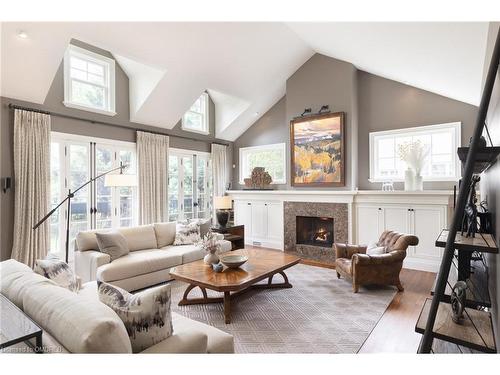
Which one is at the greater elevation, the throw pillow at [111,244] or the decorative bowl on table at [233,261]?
the throw pillow at [111,244]

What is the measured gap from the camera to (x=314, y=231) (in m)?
5.93

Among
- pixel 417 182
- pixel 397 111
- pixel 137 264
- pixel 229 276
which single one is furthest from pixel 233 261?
pixel 397 111

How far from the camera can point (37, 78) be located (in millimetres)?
4047

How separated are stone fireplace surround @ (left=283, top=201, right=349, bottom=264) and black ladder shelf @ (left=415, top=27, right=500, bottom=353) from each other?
144 inches

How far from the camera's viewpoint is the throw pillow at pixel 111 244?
12.1 feet

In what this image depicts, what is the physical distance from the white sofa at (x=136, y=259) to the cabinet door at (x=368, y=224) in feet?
9.36

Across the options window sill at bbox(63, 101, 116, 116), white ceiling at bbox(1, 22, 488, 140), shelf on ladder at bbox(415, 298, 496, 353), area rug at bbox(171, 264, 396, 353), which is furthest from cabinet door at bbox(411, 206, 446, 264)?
window sill at bbox(63, 101, 116, 116)

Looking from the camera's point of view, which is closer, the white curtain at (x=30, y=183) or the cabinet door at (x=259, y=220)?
the white curtain at (x=30, y=183)

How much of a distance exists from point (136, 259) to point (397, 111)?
4.96 m

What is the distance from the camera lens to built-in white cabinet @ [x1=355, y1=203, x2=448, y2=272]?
4.47 meters

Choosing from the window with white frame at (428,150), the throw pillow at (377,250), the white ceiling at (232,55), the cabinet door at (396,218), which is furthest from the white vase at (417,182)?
the throw pillow at (377,250)

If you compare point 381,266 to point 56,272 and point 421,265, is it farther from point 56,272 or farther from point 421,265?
point 56,272

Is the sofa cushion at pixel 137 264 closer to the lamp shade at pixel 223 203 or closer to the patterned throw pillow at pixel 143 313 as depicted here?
the lamp shade at pixel 223 203

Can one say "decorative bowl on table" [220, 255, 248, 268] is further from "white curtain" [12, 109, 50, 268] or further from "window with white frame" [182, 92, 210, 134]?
"window with white frame" [182, 92, 210, 134]
